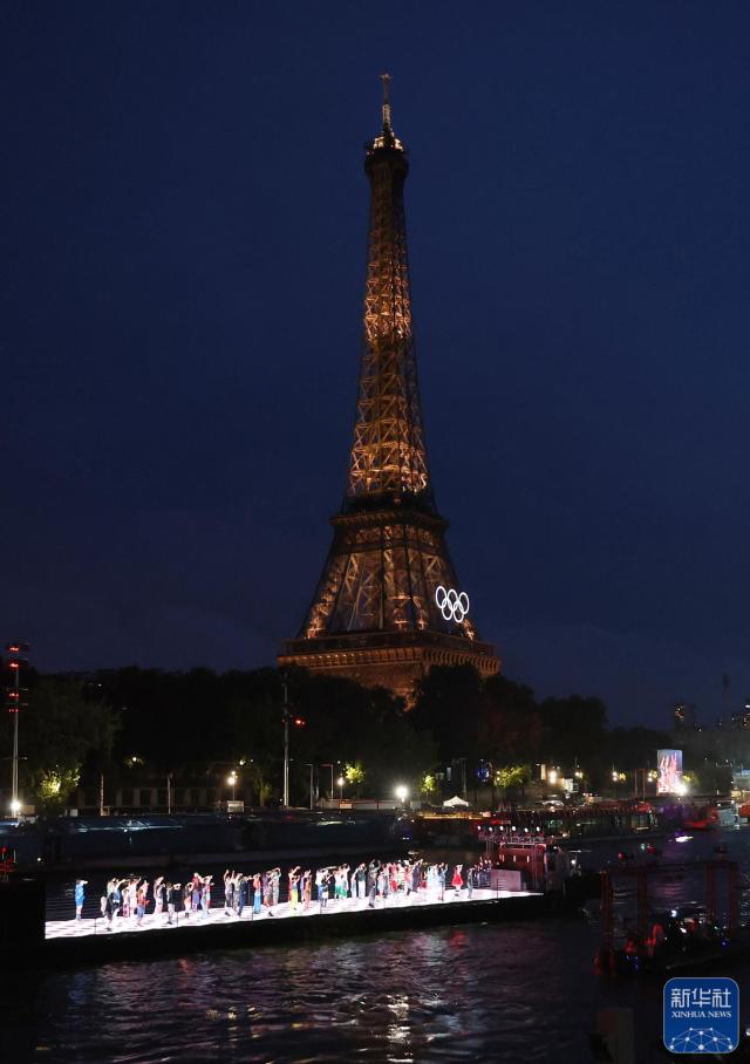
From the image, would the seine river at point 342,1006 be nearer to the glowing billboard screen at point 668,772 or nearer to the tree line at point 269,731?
the tree line at point 269,731

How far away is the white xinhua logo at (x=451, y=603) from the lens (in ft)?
529

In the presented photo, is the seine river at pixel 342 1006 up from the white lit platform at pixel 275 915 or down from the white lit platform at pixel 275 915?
down

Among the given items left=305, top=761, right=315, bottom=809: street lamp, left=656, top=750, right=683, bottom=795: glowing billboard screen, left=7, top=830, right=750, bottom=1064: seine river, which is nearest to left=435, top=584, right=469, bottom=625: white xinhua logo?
left=656, top=750, right=683, bottom=795: glowing billboard screen

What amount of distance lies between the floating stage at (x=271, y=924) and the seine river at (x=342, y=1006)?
2.52 ft

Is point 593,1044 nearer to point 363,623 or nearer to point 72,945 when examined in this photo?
point 72,945

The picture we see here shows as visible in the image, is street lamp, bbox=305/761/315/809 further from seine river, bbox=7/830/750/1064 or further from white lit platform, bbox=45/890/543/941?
seine river, bbox=7/830/750/1064

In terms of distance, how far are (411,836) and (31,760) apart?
28.2 m

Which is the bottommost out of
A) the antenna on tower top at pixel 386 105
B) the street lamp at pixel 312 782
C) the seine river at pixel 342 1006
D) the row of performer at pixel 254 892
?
the seine river at pixel 342 1006

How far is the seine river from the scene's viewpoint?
96.4 ft

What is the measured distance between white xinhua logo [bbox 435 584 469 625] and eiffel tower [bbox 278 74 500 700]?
0.18 metres

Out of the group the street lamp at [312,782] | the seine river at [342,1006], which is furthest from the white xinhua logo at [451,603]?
the seine river at [342,1006]

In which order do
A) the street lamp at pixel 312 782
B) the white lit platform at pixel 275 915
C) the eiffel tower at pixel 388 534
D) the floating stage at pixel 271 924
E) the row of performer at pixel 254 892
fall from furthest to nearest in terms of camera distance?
the eiffel tower at pixel 388 534
the street lamp at pixel 312 782
the row of performer at pixel 254 892
the white lit platform at pixel 275 915
the floating stage at pixel 271 924

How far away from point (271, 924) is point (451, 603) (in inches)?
4708

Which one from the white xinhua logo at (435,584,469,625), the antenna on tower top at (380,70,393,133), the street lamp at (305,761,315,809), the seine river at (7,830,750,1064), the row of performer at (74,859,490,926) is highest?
the antenna on tower top at (380,70,393,133)
